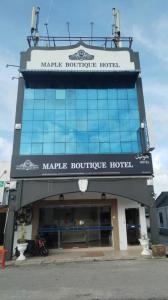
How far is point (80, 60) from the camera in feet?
63.6

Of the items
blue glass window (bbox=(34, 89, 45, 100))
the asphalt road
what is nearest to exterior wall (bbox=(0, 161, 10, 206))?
blue glass window (bbox=(34, 89, 45, 100))

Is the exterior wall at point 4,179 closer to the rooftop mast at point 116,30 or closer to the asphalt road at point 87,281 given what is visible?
the asphalt road at point 87,281

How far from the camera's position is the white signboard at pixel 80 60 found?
1906cm

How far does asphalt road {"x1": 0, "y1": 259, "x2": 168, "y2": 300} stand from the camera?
753cm

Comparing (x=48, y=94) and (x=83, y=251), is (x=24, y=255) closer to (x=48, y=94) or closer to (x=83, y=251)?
(x=83, y=251)

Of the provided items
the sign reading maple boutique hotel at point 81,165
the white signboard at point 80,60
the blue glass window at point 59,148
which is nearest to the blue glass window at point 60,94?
the white signboard at point 80,60

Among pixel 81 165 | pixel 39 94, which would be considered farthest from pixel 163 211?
pixel 39 94

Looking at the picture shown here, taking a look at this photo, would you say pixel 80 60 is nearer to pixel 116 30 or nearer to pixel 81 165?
pixel 116 30

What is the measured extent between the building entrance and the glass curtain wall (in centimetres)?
440

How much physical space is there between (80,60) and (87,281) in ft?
50.1

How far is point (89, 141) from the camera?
17938 mm

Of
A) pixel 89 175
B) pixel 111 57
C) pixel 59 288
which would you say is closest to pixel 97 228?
pixel 89 175

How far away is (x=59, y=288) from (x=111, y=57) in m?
16.3

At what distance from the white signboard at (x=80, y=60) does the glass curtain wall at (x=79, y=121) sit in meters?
1.58
